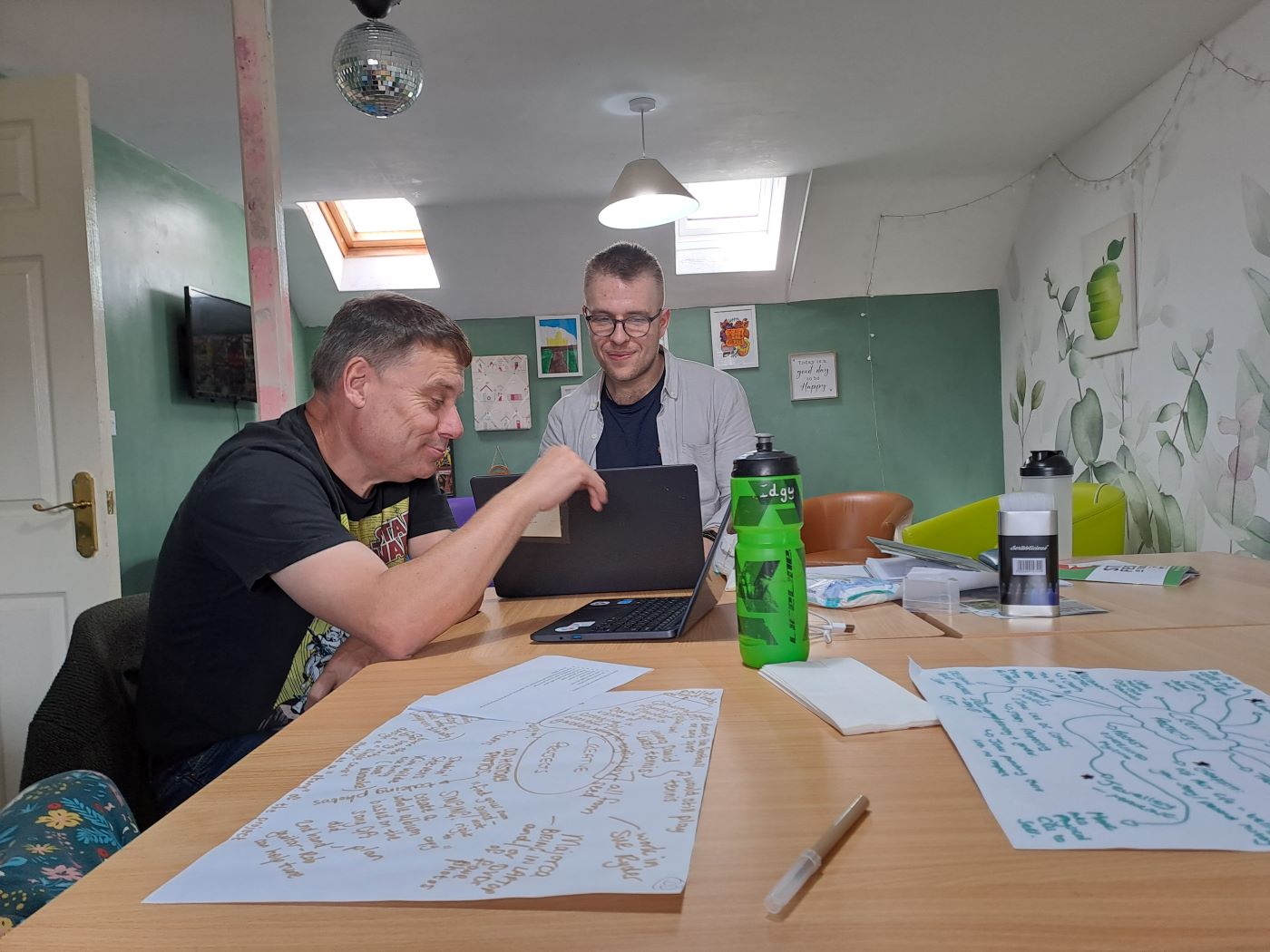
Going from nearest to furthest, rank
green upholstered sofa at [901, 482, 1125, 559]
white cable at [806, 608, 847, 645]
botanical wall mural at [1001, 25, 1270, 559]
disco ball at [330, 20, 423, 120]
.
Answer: white cable at [806, 608, 847, 645], disco ball at [330, 20, 423, 120], botanical wall mural at [1001, 25, 1270, 559], green upholstered sofa at [901, 482, 1125, 559]

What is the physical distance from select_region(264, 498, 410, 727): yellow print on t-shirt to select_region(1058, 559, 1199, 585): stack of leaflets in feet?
3.98

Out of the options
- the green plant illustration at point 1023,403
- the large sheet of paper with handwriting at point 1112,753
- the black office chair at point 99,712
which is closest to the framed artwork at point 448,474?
the green plant illustration at point 1023,403

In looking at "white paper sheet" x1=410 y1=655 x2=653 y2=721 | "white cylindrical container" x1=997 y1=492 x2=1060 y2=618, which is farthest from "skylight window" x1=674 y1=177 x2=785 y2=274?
"white paper sheet" x1=410 y1=655 x2=653 y2=721

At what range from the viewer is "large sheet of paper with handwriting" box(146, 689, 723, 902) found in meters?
0.53

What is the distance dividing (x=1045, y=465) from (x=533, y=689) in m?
1.59

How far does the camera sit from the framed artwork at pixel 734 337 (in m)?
5.19

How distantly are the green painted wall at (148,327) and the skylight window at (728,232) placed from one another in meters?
2.52

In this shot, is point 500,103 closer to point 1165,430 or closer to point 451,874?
point 1165,430

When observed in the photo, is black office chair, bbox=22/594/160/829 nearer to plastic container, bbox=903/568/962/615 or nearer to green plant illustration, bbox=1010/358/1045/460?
plastic container, bbox=903/568/962/615

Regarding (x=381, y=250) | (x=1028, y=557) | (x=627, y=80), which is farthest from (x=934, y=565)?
(x=381, y=250)

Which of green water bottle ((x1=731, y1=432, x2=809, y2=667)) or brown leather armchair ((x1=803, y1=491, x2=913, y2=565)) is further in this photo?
brown leather armchair ((x1=803, y1=491, x2=913, y2=565))

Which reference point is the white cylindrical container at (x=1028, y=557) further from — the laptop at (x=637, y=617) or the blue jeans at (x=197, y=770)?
the blue jeans at (x=197, y=770)

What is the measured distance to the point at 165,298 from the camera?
3744mm

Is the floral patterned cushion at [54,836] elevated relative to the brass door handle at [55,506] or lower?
lower
